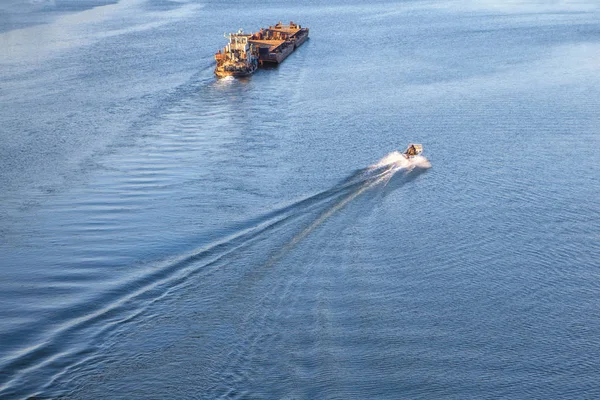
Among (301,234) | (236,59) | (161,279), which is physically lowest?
(161,279)

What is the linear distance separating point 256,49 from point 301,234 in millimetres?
41851

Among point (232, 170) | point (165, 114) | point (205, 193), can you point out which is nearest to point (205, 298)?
point (205, 193)


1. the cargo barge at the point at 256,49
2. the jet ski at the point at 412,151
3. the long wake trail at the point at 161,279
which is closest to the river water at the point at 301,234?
the long wake trail at the point at 161,279

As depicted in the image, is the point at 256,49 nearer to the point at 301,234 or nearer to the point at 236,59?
the point at 236,59

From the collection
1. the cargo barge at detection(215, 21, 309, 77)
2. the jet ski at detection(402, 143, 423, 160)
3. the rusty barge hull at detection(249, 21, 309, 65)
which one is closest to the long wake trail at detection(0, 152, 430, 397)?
the jet ski at detection(402, 143, 423, 160)

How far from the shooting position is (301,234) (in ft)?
94.0

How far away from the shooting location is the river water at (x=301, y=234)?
70.4 ft

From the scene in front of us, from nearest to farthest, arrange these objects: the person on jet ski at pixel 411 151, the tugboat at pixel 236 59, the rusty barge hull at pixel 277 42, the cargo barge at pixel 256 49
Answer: the person on jet ski at pixel 411 151 < the tugboat at pixel 236 59 < the cargo barge at pixel 256 49 < the rusty barge hull at pixel 277 42

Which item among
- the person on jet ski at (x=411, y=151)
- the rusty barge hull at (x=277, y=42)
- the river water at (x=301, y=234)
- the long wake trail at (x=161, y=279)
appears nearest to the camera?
the long wake trail at (x=161, y=279)

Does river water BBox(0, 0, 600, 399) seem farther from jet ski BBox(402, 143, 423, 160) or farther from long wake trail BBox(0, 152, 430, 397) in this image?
jet ski BBox(402, 143, 423, 160)

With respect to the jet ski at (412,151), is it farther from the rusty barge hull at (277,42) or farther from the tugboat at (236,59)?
the rusty barge hull at (277,42)

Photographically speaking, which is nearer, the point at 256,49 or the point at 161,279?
the point at 161,279

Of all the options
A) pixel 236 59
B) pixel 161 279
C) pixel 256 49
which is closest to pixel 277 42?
pixel 256 49

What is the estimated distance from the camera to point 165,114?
1852 inches
